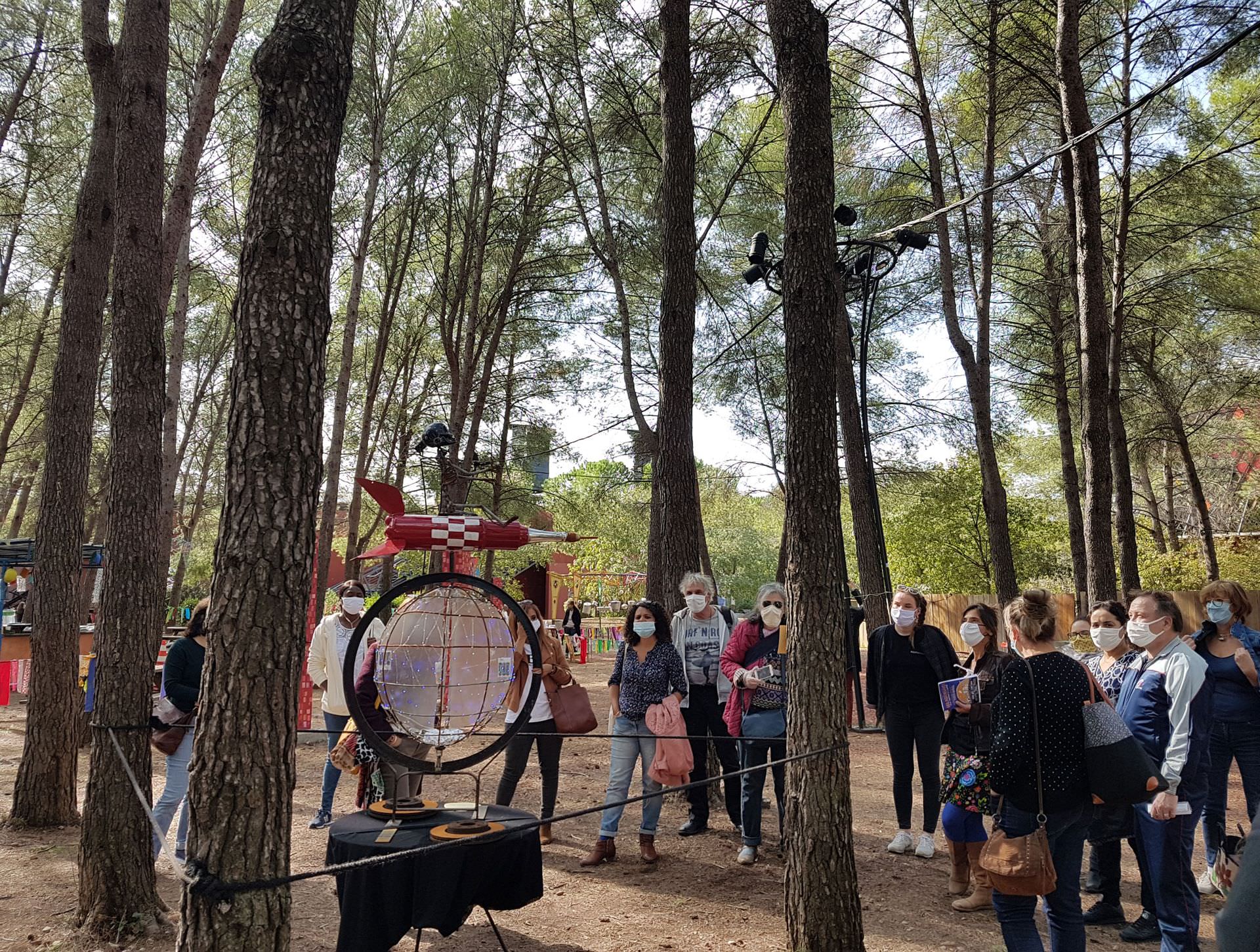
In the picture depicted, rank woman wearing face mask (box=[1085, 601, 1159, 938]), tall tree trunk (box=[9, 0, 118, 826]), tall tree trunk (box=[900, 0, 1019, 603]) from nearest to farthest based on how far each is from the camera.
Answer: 1. woman wearing face mask (box=[1085, 601, 1159, 938])
2. tall tree trunk (box=[9, 0, 118, 826])
3. tall tree trunk (box=[900, 0, 1019, 603])

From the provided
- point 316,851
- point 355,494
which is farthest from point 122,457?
point 355,494

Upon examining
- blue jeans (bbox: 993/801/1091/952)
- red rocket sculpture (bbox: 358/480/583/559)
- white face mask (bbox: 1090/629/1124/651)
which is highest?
red rocket sculpture (bbox: 358/480/583/559)

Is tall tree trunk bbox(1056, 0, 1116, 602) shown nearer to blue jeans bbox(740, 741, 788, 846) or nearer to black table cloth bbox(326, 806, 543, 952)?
blue jeans bbox(740, 741, 788, 846)

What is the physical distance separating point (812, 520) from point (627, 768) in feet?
8.23

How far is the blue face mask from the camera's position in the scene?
519cm

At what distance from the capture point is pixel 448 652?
3.65 m

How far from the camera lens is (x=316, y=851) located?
19.8 feet

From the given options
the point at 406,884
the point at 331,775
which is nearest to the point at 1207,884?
the point at 406,884

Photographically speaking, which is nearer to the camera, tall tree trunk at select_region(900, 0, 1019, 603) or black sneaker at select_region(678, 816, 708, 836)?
black sneaker at select_region(678, 816, 708, 836)

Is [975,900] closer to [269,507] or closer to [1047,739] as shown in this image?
[1047,739]

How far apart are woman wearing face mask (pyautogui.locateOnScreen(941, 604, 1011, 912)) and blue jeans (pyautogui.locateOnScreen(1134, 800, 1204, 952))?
71 centimetres

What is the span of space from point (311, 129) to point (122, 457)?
2.77 metres

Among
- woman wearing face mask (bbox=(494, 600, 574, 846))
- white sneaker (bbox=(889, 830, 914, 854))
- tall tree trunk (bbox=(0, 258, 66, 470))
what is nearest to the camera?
white sneaker (bbox=(889, 830, 914, 854))

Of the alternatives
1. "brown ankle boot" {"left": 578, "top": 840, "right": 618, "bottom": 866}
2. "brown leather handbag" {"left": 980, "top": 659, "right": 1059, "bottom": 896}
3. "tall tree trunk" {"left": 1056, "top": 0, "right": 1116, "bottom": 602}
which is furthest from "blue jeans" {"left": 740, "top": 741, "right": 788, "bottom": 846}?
"tall tree trunk" {"left": 1056, "top": 0, "right": 1116, "bottom": 602}
